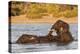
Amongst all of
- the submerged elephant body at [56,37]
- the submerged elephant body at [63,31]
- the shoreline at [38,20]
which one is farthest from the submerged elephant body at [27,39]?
the submerged elephant body at [63,31]

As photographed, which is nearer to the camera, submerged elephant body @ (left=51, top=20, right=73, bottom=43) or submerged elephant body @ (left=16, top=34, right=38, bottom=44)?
submerged elephant body @ (left=16, top=34, right=38, bottom=44)

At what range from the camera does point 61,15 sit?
238cm

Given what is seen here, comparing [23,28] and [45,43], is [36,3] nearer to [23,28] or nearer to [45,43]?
[23,28]

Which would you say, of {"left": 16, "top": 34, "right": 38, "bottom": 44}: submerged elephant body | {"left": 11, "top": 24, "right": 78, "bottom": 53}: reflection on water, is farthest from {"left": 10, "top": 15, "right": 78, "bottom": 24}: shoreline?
{"left": 16, "top": 34, "right": 38, "bottom": 44}: submerged elephant body

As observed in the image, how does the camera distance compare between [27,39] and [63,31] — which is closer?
[27,39]

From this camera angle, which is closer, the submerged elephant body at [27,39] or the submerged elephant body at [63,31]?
the submerged elephant body at [27,39]

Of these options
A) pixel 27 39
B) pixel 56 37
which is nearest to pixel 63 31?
pixel 56 37

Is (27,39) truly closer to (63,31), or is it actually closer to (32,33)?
(32,33)

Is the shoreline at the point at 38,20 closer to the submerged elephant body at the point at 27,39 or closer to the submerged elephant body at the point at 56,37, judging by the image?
the submerged elephant body at the point at 56,37

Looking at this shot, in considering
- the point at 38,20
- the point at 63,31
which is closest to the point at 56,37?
the point at 63,31

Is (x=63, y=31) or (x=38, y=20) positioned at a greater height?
(x=38, y=20)

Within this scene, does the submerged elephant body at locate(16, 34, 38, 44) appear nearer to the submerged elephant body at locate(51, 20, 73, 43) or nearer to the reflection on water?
the reflection on water

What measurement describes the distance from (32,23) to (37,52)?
367 mm

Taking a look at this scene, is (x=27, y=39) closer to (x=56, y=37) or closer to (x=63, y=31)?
(x=56, y=37)
